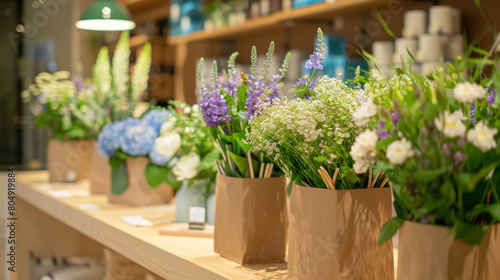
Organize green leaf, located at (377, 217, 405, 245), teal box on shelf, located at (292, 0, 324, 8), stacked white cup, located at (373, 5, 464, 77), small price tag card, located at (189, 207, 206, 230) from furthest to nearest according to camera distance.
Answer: teal box on shelf, located at (292, 0, 324, 8)
stacked white cup, located at (373, 5, 464, 77)
small price tag card, located at (189, 207, 206, 230)
green leaf, located at (377, 217, 405, 245)

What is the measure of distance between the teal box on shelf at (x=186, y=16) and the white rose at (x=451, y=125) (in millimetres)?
3594

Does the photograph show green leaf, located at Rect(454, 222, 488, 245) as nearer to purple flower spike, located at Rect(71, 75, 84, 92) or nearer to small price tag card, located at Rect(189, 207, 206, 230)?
small price tag card, located at Rect(189, 207, 206, 230)

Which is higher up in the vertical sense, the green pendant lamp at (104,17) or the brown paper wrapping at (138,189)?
the green pendant lamp at (104,17)

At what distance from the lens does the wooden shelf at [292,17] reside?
9.08ft

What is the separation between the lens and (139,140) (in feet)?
6.11

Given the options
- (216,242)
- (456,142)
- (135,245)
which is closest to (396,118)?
(456,142)

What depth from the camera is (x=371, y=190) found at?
94cm

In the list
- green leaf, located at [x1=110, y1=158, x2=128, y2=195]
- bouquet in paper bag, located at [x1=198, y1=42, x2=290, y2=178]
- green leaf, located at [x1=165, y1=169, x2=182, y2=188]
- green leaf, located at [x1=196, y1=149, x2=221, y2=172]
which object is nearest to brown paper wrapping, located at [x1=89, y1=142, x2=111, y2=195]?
green leaf, located at [x1=110, y1=158, x2=128, y2=195]

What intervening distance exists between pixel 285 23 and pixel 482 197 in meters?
2.67

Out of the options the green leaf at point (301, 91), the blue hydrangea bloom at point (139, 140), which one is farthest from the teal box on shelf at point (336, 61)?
the green leaf at point (301, 91)

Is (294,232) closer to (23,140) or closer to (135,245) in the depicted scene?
(135,245)

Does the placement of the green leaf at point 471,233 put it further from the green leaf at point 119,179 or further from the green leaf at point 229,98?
the green leaf at point 119,179

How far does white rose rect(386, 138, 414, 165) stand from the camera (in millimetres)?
745

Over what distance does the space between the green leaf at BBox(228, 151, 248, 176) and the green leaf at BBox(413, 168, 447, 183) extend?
1.66 ft
